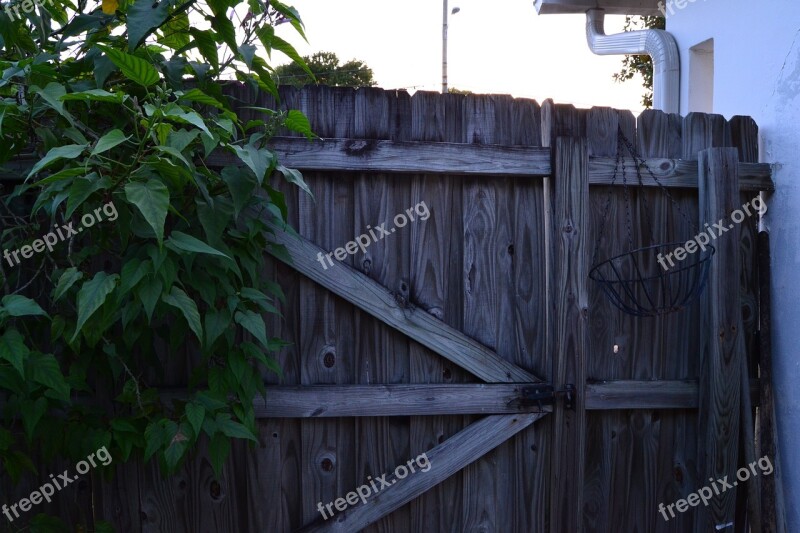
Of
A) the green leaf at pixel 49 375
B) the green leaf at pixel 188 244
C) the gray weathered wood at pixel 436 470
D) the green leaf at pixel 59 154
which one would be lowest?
the gray weathered wood at pixel 436 470

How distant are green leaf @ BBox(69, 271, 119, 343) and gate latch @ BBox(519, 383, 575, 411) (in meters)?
1.62

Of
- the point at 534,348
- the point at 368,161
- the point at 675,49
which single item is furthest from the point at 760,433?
the point at 675,49

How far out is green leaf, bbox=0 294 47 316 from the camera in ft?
6.03

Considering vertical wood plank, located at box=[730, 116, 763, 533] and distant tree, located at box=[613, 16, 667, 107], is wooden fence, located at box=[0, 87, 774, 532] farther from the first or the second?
distant tree, located at box=[613, 16, 667, 107]

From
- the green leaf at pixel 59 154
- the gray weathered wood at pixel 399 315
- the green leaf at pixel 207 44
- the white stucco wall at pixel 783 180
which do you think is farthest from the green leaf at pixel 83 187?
the white stucco wall at pixel 783 180

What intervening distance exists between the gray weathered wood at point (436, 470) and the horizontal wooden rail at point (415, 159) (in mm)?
982

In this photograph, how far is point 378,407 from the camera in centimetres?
275

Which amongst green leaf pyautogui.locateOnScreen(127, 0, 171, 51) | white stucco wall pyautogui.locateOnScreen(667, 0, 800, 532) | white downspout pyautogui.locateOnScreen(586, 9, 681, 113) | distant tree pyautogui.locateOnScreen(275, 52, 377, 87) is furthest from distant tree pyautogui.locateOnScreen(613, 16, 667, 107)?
distant tree pyautogui.locateOnScreen(275, 52, 377, 87)

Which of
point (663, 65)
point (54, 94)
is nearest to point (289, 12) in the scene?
point (54, 94)

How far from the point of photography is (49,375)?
1.96 m

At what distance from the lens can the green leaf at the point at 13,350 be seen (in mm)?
1826

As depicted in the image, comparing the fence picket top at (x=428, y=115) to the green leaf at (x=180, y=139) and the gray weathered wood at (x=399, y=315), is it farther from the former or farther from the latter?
the green leaf at (x=180, y=139)

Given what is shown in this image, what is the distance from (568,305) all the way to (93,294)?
1730mm

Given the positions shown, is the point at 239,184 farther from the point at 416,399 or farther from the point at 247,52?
the point at 416,399
